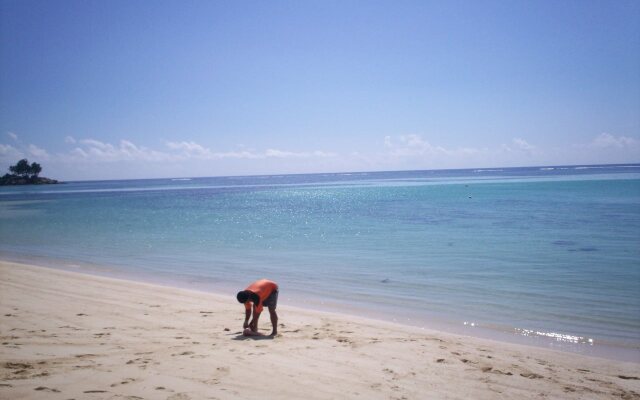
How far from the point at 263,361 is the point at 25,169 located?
6327 inches

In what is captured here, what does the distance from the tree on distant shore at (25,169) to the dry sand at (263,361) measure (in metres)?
154

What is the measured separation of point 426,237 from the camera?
21.5 metres

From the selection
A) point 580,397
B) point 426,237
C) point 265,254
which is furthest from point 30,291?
point 426,237

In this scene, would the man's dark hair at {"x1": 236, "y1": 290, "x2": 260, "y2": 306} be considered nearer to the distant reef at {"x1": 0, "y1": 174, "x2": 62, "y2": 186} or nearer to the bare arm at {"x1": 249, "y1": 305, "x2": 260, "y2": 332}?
the bare arm at {"x1": 249, "y1": 305, "x2": 260, "y2": 332}

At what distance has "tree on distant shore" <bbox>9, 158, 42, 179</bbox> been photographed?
438 ft

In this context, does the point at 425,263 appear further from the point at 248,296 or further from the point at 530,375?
the point at 248,296

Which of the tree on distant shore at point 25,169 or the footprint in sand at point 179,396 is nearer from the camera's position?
the footprint in sand at point 179,396

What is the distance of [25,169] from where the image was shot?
135250mm

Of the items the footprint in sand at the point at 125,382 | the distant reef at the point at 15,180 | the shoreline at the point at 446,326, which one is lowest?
the shoreline at the point at 446,326

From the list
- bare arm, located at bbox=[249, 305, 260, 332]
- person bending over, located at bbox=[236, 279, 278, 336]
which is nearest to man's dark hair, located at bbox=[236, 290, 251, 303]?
person bending over, located at bbox=[236, 279, 278, 336]

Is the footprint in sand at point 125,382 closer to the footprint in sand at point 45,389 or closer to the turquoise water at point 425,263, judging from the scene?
the footprint in sand at point 45,389

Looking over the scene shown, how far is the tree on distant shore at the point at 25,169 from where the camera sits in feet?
438

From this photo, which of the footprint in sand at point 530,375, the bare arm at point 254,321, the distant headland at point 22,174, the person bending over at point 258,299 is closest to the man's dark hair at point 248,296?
the person bending over at point 258,299

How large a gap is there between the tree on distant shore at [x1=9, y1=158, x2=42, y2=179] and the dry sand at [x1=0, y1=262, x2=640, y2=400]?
153652 mm
